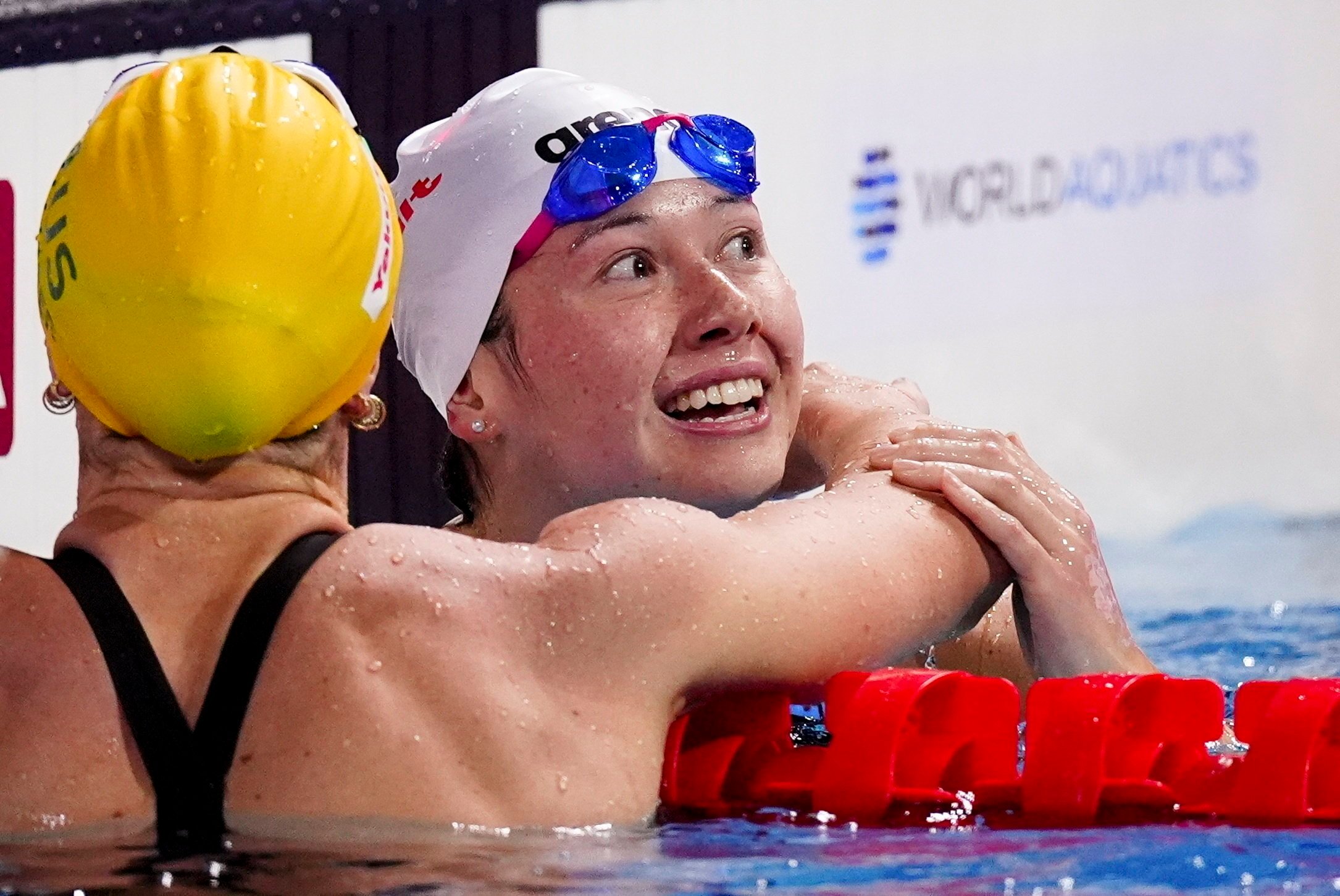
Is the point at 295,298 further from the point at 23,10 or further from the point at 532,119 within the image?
the point at 23,10

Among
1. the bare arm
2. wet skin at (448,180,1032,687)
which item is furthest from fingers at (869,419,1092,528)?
wet skin at (448,180,1032,687)

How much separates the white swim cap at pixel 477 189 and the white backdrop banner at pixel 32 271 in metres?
4.61

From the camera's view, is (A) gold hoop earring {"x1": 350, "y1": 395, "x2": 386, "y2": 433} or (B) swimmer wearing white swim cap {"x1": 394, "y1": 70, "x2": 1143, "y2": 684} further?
(B) swimmer wearing white swim cap {"x1": 394, "y1": 70, "x2": 1143, "y2": 684}

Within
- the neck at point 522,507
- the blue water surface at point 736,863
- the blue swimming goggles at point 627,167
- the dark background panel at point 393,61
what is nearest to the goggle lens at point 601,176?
the blue swimming goggles at point 627,167

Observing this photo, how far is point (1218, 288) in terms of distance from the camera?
6742 millimetres

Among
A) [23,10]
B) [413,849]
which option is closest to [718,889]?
[413,849]

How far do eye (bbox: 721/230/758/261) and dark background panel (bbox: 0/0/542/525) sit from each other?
451cm

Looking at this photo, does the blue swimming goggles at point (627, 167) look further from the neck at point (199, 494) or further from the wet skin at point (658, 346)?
the neck at point (199, 494)

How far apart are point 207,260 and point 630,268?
1.21 meters

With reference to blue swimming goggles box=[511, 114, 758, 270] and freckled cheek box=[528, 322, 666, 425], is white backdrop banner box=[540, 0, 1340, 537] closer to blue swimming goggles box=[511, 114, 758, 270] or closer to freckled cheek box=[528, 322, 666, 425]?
blue swimming goggles box=[511, 114, 758, 270]

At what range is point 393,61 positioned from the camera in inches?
302

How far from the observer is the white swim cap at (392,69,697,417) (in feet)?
10.7

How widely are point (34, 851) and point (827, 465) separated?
68.3 inches

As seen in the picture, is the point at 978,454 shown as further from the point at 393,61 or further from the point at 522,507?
the point at 393,61
